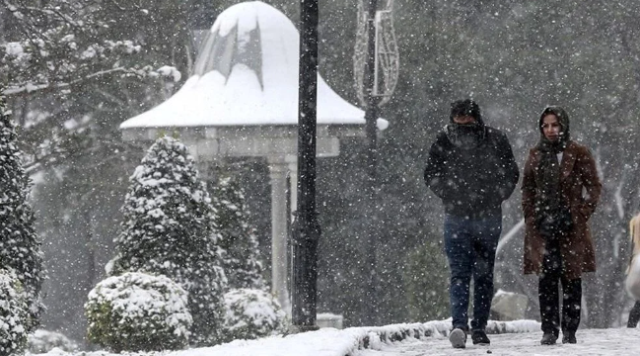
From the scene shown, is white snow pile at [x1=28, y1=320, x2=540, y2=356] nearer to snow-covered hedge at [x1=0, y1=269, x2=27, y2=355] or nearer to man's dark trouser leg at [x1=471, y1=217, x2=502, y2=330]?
snow-covered hedge at [x1=0, y1=269, x2=27, y2=355]

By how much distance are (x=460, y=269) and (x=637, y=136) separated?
86.7ft

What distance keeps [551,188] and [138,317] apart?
203 inches

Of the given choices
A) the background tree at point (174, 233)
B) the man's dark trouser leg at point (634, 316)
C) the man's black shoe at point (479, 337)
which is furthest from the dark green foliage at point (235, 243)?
the man's black shoe at point (479, 337)

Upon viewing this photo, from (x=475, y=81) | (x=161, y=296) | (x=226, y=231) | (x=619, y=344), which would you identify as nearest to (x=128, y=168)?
(x=475, y=81)

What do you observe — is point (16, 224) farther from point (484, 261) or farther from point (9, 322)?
point (484, 261)

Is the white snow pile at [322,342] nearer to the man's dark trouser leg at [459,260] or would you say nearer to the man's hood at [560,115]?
the man's dark trouser leg at [459,260]

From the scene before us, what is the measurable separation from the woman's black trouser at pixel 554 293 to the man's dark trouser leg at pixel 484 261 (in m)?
0.36

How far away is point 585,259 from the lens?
33.2 ft

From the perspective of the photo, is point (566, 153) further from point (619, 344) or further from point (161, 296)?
point (161, 296)

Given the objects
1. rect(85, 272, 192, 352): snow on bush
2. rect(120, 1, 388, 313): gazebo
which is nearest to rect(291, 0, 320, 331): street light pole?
rect(85, 272, 192, 352): snow on bush

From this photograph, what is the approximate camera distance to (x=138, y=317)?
14.0m

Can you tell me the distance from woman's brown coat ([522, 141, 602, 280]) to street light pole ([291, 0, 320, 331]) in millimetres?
1781

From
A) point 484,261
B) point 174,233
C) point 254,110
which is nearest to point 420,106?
point 254,110

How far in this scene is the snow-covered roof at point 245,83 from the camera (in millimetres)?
22828
